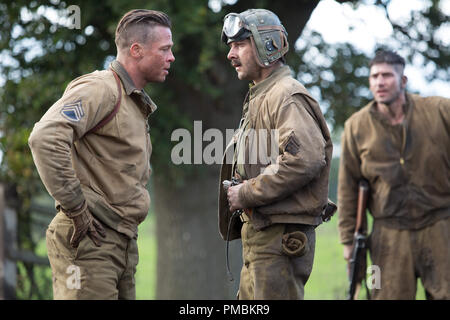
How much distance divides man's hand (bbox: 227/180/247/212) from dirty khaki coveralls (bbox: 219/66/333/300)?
0.04m

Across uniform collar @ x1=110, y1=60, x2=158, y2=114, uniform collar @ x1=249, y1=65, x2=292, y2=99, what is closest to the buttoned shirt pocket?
uniform collar @ x1=110, y1=60, x2=158, y2=114

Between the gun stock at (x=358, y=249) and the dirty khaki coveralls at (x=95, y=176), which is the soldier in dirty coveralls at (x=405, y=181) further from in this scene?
the dirty khaki coveralls at (x=95, y=176)

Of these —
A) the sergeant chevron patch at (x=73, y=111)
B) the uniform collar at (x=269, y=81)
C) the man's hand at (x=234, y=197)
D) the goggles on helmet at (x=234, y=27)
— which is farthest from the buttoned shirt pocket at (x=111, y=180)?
the goggles on helmet at (x=234, y=27)

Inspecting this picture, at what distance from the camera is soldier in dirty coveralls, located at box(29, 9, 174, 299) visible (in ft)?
13.2

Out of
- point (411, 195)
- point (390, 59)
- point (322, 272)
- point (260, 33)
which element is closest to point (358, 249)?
point (411, 195)

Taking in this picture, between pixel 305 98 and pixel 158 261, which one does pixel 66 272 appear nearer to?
pixel 305 98

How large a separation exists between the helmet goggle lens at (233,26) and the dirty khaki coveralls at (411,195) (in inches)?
96.3

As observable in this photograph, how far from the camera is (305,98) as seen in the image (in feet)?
14.2

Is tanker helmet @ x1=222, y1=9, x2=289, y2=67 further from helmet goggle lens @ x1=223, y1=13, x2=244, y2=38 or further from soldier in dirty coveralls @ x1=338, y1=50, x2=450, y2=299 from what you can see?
soldier in dirty coveralls @ x1=338, y1=50, x2=450, y2=299

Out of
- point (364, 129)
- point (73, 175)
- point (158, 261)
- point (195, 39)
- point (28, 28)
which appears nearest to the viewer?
point (73, 175)

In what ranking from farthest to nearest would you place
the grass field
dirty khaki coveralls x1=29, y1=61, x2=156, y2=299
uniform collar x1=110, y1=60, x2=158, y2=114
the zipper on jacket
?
the grass field < the zipper on jacket < uniform collar x1=110, y1=60, x2=158, y2=114 < dirty khaki coveralls x1=29, y1=61, x2=156, y2=299

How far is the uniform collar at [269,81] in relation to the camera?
450cm

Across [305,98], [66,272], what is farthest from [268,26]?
[66,272]

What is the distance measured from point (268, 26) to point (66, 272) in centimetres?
198
